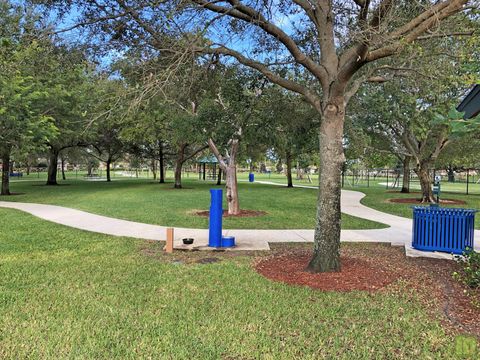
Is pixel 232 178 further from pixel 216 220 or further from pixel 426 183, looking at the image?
pixel 426 183

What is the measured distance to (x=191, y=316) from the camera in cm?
416

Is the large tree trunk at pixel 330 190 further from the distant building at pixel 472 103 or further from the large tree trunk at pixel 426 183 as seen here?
the large tree trunk at pixel 426 183

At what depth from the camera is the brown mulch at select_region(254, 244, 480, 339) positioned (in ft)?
14.5

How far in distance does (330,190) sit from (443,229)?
119 inches

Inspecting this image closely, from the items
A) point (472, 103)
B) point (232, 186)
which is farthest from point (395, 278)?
point (232, 186)

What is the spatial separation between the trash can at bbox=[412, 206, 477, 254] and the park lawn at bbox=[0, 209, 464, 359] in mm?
2712

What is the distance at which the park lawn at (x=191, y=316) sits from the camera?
3.43m

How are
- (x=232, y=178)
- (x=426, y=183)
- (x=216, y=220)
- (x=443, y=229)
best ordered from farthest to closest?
(x=426, y=183) < (x=232, y=178) < (x=216, y=220) < (x=443, y=229)

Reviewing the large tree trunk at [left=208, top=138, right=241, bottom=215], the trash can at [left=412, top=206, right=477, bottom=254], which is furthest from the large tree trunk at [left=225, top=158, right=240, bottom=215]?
the trash can at [left=412, top=206, right=477, bottom=254]

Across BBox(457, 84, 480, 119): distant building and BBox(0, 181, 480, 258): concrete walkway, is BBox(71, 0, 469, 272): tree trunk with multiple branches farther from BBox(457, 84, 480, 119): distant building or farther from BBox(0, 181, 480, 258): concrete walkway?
BBox(0, 181, 480, 258): concrete walkway

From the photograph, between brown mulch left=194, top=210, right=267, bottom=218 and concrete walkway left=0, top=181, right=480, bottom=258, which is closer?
concrete walkway left=0, top=181, right=480, bottom=258

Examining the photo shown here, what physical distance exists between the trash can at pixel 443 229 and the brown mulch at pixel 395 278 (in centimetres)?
51

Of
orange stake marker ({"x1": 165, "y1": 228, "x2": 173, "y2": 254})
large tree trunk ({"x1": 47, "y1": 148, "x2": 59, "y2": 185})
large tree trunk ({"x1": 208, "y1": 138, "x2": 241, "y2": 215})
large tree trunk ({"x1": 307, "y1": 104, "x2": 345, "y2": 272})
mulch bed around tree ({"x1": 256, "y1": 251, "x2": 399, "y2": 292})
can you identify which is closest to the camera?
mulch bed around tree ({"x1": 256, "y1": 251, "x2": 399, "y2": 292})

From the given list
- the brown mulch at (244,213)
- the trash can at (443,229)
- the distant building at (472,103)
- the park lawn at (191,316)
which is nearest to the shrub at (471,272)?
the park lawn at (191,316)
